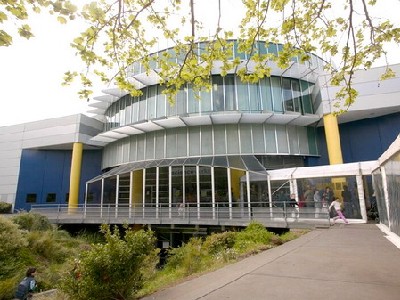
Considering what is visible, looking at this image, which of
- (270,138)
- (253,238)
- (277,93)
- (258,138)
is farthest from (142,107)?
(253,238)

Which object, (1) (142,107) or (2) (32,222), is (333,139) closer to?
(1) (142,107)

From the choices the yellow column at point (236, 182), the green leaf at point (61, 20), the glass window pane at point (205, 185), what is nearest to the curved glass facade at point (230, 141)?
the glass window pane at point (205, 185)

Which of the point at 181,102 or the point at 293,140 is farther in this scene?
the point at 181,102

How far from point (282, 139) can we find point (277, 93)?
4.20 m

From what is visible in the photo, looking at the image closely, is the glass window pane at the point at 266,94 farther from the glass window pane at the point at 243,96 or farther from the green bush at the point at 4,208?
the green bush at the point at 4,208

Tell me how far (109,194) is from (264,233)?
17391 mm

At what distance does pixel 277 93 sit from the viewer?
24.6 meters

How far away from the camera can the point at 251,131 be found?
23.8m

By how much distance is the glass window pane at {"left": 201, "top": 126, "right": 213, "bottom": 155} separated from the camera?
77.8 feet

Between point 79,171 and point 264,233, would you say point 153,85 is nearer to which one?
point 79,171

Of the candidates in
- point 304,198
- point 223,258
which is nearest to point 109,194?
point 304,198

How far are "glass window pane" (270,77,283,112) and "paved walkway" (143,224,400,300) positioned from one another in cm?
1829

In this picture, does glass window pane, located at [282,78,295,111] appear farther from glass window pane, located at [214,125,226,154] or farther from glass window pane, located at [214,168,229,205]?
glass window pane, located at [214,168,229,205]

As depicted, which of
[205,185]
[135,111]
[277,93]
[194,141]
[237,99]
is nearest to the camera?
[205,185]
